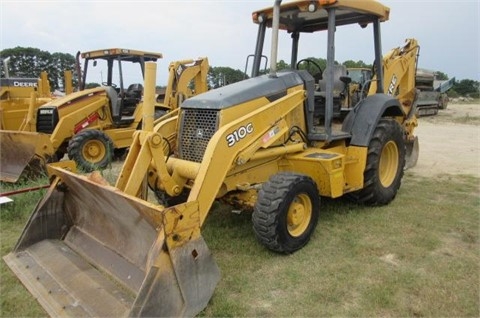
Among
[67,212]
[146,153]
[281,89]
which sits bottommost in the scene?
[67,212]

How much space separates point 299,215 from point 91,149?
5.56m

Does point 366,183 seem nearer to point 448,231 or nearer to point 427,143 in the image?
point 448,231

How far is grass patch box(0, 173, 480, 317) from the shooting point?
329cm

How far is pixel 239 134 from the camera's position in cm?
400

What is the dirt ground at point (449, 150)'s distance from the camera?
8125 mm

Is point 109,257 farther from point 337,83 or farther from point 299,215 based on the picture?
point 337,83

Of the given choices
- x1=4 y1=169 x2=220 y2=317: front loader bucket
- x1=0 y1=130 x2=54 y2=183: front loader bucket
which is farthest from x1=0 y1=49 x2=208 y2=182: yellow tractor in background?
x1=4 y1=169 x2=220 y2=317: front loader bucket

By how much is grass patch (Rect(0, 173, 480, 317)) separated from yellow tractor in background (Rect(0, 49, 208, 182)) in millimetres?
1675

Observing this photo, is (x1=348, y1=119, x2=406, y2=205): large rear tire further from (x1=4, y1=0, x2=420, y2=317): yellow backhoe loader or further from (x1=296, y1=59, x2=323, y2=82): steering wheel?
(x1=296, y1=59, x2=323, y2=82): steering wheel

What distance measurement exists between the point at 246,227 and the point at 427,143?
346 inches

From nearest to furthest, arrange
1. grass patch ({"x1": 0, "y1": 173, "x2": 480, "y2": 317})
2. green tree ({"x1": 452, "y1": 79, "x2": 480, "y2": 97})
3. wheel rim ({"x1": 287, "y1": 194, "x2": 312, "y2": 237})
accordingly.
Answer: grass patch ({"x1": 0, "y1": 173, "x2": 480, "y2": 317})
wheel rim ({"x1": 287, "y1": 194, "x2": 312, "y2": 237})
green tree ({"x1": 452, "y1": 79, "x2": 480, "y2": 97})

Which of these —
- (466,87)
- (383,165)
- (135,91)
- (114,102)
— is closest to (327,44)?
(383,165)

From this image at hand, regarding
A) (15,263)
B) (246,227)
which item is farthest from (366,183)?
(15,263)

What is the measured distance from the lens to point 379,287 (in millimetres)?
3529
